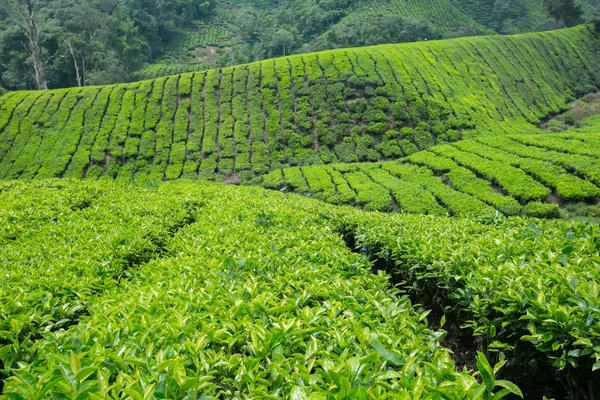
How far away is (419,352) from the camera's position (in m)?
2.47

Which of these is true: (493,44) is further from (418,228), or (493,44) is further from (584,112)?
(418,228)

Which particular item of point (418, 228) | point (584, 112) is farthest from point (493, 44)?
point (418, 228)

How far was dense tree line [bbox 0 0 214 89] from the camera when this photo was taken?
40031mm

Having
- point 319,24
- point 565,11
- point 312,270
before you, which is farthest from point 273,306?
point 319,24

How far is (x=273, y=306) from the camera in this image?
10.4 ft

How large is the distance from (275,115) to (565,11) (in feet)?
133

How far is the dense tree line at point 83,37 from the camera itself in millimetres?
40031

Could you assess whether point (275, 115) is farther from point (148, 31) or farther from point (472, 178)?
point (148, 31)

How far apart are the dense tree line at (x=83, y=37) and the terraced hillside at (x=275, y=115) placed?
12615mm

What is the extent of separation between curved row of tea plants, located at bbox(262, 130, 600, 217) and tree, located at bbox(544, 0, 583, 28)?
34.3 meters

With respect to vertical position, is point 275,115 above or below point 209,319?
below

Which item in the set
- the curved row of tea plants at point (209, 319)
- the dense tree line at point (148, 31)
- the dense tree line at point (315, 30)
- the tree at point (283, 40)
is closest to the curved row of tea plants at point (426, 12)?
the dense tree line at point (148, 31)

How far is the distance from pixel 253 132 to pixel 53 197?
45.4ft

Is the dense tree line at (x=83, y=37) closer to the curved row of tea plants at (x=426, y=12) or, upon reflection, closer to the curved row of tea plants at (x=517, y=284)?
the curved row of tea plants at (x=426, y=12)
